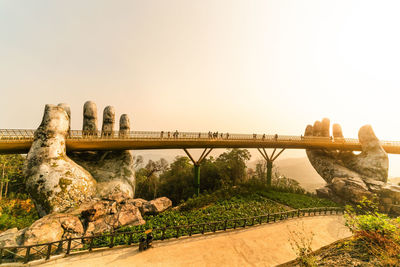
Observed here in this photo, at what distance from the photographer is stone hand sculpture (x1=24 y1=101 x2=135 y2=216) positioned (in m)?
12.3

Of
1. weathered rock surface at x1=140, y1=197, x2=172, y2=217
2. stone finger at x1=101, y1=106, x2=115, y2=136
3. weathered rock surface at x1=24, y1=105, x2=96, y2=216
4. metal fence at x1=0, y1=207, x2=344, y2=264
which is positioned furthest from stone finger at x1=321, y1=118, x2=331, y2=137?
weathered rock surface at x1=24, y1=105, x2=96, y2=216

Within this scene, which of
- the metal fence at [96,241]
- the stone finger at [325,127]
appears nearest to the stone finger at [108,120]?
the metal fence at [96,241]

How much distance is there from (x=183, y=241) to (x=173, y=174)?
2322 cm

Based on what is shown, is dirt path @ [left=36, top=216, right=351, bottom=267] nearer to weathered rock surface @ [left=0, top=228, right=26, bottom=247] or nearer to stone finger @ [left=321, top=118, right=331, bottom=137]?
weathered rock surface @ [left=0, top=228, right=26, bottom=247]

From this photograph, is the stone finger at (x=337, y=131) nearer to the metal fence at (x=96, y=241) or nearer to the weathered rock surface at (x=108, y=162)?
the metal fence at (x=96, y=241)

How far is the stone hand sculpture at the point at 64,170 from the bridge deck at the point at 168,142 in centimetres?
128

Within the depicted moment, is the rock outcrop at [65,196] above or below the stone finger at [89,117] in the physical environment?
below

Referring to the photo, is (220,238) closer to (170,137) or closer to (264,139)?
(170,137)

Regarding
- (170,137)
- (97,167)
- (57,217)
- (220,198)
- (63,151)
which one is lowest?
(220,198)

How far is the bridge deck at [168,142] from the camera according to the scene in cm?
1410

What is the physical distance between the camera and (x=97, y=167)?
57.6ft

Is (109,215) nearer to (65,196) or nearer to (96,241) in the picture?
(96,241)

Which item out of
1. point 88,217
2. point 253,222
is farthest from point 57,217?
point 253,222

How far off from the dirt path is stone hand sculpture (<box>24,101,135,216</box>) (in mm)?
6219
